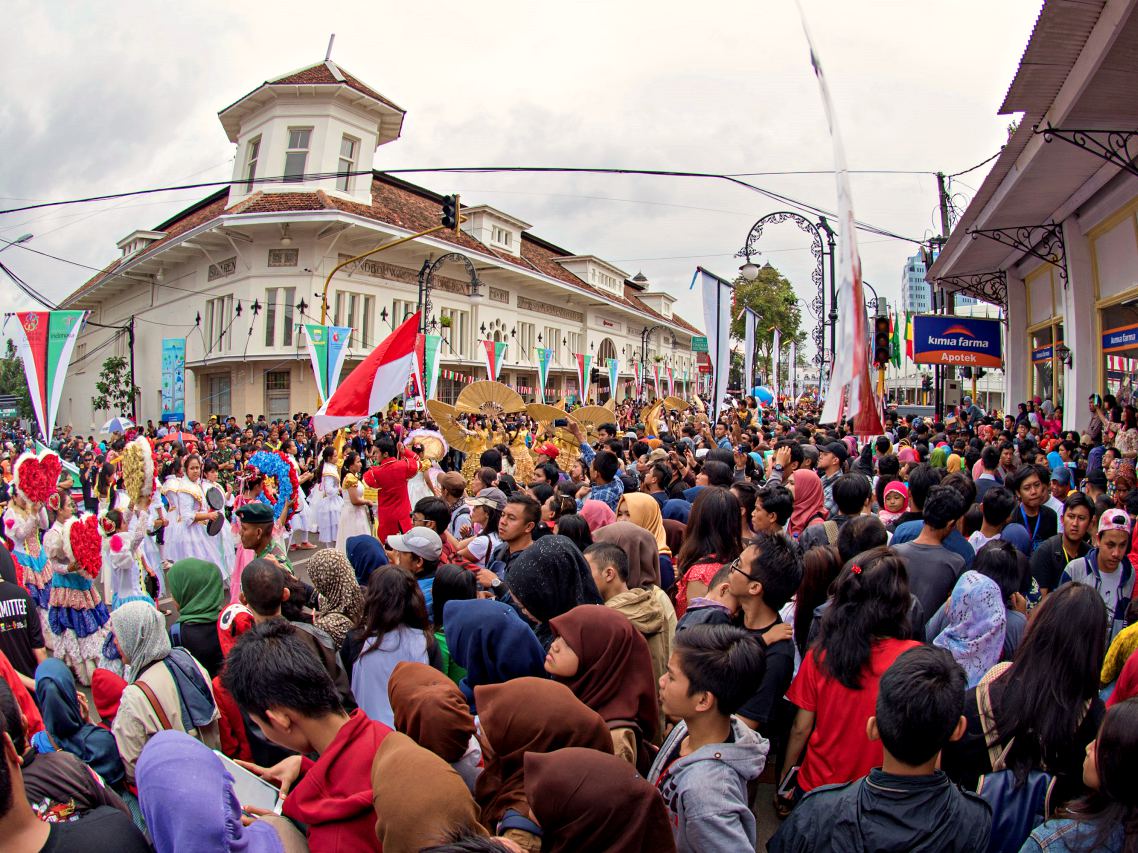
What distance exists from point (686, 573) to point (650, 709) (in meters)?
1.64

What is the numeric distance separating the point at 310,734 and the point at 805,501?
13.9ft

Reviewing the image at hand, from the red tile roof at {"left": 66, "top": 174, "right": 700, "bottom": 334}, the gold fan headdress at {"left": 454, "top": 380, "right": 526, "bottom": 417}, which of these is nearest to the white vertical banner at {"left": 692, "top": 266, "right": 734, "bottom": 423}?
the gold fan headdress at {"left": 454, "top": 380, "right": 526, "bottom": 417}

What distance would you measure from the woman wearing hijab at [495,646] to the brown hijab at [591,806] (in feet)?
3.56

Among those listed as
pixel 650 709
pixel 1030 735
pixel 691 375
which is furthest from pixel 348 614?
pixel 691 375

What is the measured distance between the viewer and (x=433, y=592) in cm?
379

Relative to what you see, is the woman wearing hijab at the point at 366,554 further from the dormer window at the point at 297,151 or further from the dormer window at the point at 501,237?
the dormer window at the point at 501,237

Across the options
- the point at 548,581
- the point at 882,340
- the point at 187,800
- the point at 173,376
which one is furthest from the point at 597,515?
the point at 173,376

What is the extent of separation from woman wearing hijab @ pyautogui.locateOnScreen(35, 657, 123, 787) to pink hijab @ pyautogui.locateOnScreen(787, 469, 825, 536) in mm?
4452

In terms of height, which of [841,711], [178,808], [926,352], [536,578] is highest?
[926,352]

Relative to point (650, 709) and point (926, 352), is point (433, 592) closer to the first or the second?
point (650, 709)

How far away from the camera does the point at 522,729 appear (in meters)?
2.16

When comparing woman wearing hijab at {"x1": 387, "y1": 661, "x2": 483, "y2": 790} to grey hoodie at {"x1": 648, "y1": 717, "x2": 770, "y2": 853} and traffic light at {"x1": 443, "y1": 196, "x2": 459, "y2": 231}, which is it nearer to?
grey hoodie at {"x1": 648, "y1": 717, "x2": 770, "y2": 853}

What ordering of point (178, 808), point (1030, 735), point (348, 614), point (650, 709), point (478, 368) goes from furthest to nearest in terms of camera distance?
point (478, 368) < point (348, 614) < point (650, 709) < point (1030, 735) < point (178, 808)

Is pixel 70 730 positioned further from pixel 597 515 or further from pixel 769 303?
pixel 769 303
